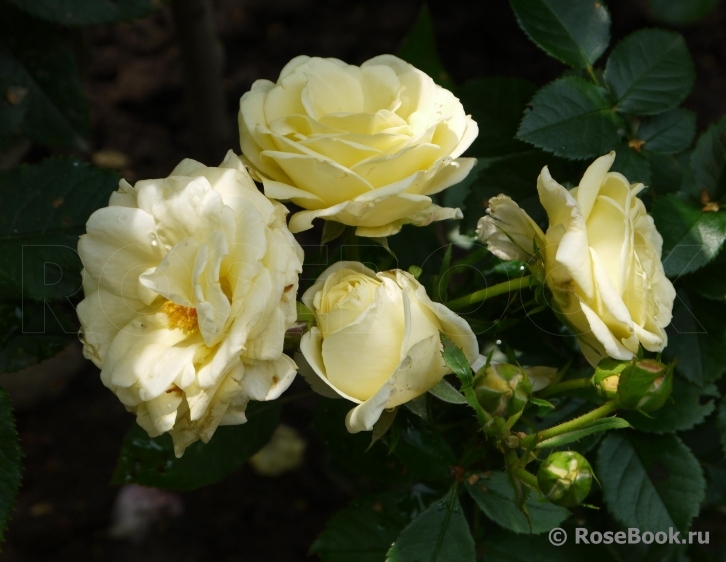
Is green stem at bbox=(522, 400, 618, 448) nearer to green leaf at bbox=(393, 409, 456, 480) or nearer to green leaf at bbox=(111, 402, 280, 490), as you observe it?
green leaf at bbox=(393, 409, 456, 480)

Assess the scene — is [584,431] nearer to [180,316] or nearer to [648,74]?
[180,316]

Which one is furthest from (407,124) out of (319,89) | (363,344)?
(363,344)

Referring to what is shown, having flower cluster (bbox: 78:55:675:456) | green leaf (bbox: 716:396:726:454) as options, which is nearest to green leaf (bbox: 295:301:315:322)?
flower cluster (bbox: 78:55:675:456)

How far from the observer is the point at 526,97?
0.96 m

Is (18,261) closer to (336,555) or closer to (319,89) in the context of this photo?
(319,89)

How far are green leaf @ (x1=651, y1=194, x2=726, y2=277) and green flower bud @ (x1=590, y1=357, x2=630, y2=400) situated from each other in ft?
0.67

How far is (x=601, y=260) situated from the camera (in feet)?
2.09

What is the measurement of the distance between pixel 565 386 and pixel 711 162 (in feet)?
1.35

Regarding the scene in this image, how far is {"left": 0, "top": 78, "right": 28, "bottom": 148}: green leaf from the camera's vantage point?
1.04 meters

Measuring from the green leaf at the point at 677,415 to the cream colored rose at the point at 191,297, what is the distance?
0.51 metres

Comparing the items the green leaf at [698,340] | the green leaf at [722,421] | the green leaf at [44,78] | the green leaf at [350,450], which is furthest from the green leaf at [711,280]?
the green leaf at [44,78]

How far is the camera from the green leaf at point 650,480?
852 millimetres

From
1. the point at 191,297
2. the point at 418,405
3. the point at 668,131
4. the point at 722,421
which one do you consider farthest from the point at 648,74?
the point at 191,297

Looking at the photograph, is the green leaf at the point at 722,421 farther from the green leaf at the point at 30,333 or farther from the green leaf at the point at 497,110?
the green leaf at the point at 30,333
